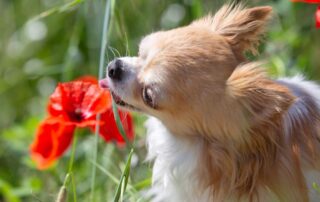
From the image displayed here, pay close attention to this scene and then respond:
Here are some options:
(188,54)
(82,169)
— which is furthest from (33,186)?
(188,54)

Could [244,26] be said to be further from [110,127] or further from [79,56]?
[79,56]

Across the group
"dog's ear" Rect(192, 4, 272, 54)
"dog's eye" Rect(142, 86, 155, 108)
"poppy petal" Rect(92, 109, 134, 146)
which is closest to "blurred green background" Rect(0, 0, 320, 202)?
"poppy petal" Rect(92, 109, 134, 146)

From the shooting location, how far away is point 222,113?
8.04 feet

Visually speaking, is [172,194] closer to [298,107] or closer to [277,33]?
[298,107]

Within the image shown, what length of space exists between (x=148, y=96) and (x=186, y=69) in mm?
153

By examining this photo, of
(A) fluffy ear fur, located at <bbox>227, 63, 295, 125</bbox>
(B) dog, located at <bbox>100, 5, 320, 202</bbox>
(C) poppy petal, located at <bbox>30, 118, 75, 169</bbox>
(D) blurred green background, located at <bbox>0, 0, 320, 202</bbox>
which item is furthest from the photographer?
(D) blurred green background, located at <bbox>0, 0, 320, 202</bbox>

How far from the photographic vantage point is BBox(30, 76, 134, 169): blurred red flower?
8.82 feet

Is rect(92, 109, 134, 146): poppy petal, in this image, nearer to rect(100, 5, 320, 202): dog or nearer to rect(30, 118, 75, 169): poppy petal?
rect(30, 118, 75, 169): poppy petal

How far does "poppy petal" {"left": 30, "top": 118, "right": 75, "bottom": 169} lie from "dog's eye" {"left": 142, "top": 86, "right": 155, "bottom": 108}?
387 millimetres

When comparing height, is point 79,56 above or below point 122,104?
below

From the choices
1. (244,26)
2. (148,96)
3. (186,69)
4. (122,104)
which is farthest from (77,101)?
(244,26)

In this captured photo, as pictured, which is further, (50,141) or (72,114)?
(50,141)

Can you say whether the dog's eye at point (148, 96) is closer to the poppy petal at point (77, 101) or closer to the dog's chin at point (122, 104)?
the dog's chin at point (122, 104)

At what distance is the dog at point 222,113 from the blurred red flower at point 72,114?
0.29 ft
